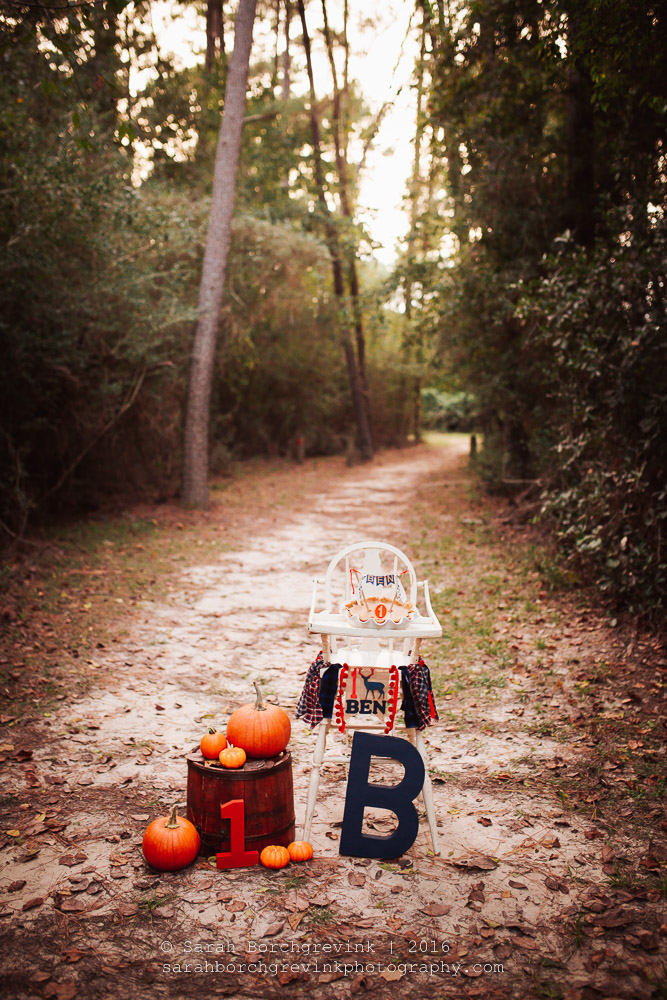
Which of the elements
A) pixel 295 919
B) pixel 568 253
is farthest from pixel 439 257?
pixel 295 919

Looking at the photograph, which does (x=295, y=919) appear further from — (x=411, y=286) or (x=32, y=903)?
(x=411, y=286)

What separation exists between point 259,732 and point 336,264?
1833 centimetres

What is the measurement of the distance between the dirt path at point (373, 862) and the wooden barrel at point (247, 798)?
0.46ft

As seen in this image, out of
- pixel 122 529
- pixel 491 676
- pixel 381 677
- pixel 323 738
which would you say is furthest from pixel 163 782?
pixel 122 529

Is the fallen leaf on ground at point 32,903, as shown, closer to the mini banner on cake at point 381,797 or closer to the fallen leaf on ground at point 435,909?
the mini banner on cake at point 381,797

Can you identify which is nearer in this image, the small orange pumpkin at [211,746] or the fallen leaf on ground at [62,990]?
the fallen leaf on ground at [62,990]

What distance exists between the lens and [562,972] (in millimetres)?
2361

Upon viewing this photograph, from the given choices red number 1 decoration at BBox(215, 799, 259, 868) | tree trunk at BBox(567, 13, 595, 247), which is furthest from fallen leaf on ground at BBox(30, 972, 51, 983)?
tree trunk at BBox(567, 13, 595, 247)

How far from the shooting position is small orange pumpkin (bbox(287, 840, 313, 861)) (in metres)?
2.95

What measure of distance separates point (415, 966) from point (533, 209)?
9.34 metres

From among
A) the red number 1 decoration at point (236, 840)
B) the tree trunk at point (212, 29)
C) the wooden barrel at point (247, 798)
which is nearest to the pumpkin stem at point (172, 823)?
the wooden barrel at point (247, 798)

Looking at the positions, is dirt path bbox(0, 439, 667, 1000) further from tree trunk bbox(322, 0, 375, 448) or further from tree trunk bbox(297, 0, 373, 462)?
tree trunk bbox(322, 0, 375, 448)

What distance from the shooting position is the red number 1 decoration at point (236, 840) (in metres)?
2.85

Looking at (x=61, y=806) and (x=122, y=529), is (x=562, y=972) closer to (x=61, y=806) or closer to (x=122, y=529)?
(x=61, y=806)
